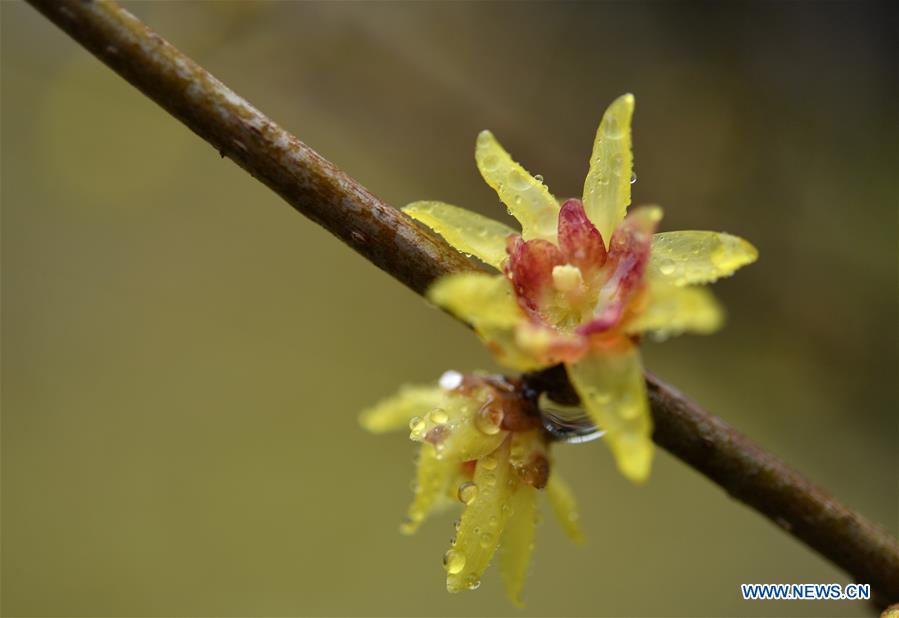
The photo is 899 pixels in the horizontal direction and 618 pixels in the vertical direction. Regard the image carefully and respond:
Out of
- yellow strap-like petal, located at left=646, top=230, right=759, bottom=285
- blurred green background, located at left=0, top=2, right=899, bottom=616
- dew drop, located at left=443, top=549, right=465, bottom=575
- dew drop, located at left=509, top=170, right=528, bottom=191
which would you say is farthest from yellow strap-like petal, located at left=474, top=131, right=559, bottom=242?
blurred green background, located at left=0, top=2, right=899, bottom=616

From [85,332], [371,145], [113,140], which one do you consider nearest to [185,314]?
[85,332]

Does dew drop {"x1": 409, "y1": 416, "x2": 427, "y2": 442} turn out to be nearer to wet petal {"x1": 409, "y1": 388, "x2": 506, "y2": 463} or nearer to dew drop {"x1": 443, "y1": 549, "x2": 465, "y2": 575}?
wet petal {"x1": 409, "y1": 388, "x2": 506, "y2": 463}

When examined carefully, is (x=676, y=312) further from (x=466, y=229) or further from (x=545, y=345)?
(x=466, y=229)

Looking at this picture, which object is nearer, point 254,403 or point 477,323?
point 477,323

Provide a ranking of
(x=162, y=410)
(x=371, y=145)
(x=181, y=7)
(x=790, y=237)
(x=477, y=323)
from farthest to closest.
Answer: (x=162, y=410)
(x=371, y=145)
(x=181, y=7)
(x=790, y=237)
(x=477, y=323)

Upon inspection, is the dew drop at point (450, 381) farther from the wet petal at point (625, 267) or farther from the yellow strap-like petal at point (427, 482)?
the wet petal at point (625, 267)

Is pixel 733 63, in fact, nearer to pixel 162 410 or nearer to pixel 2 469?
pixel 162 410
